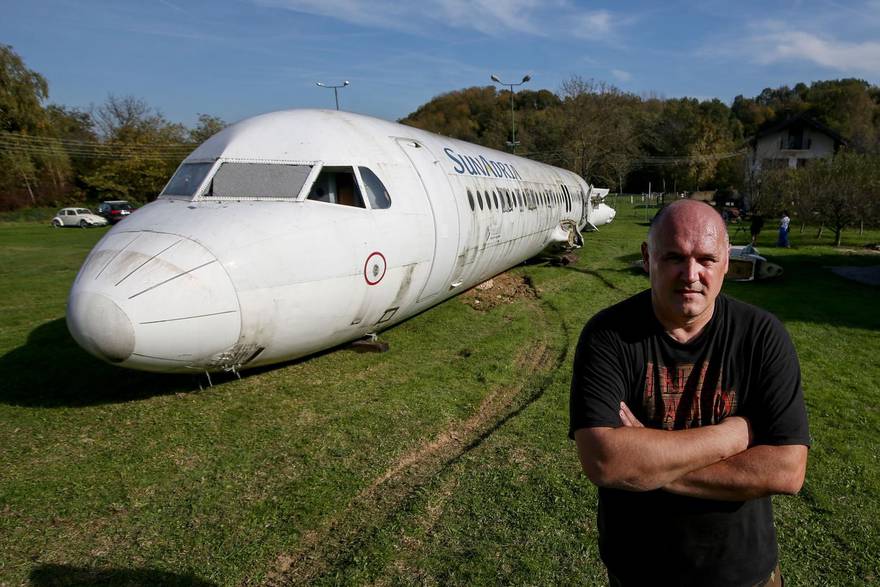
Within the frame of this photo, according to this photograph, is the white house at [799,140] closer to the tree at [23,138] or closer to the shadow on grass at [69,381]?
the shadow on grass at [69,381]

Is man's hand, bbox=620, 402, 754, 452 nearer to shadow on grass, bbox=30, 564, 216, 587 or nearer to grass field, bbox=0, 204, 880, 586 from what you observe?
grass field, bbox=0, 204, 880, 586

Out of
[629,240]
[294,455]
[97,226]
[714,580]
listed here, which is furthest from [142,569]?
[97,226]

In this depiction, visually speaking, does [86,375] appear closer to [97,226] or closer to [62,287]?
[62,287]

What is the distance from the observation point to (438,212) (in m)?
7.71

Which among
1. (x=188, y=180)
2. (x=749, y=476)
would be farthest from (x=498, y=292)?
(x=749, y=476)

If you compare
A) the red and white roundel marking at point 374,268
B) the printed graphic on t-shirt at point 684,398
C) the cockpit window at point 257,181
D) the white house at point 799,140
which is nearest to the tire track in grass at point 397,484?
the red and white roundel marking at point 374,268

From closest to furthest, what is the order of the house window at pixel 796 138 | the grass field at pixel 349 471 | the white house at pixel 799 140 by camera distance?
the grass field at pixel 349 471 → the white house at pixel 799 140 → the house window at pixel 796 138

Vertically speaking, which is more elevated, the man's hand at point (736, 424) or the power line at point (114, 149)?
the power line at point (114, 149)

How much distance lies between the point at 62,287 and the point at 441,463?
1450 cm

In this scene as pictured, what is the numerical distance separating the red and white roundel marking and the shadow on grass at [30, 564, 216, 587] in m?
3.72

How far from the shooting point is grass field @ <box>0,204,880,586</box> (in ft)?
12.3

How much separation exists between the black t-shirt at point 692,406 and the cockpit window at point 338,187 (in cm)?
503

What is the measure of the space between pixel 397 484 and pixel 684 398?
336 cm

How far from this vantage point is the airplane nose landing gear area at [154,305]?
15.6ft
